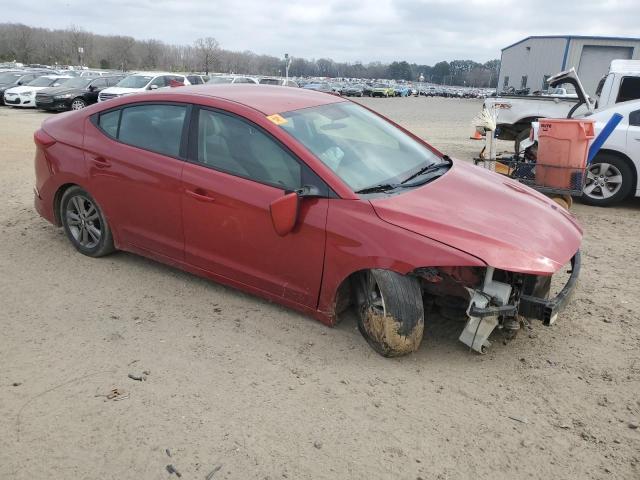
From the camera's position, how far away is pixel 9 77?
83.7 feet

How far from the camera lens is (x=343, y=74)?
148 meters

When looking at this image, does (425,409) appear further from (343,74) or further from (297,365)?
(343,74)

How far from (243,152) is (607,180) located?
19.7ft

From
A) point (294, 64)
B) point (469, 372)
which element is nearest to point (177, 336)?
point (469, 372)

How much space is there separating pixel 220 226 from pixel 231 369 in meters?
1.07

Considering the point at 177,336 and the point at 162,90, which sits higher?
the point at 162,90

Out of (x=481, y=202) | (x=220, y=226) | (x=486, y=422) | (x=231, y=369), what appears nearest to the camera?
(x=486, y=422)

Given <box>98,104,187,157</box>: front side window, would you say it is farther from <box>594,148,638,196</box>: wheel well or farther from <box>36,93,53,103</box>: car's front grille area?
<box>36,93,53,103</box>: car's front grille area

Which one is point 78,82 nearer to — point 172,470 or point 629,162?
point 629,162

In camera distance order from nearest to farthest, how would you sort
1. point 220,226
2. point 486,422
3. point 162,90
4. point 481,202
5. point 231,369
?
point 486,422 < point 231,369 < point 481,202 < point 220,226 < point 162,90

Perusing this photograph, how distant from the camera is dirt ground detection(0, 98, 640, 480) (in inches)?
100

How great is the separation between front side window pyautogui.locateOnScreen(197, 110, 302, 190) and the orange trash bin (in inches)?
181

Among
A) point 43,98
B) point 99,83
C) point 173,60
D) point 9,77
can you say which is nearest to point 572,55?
point 99,83

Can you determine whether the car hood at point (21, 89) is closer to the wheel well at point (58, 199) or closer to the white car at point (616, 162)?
the wheel well at point (58, 199)
